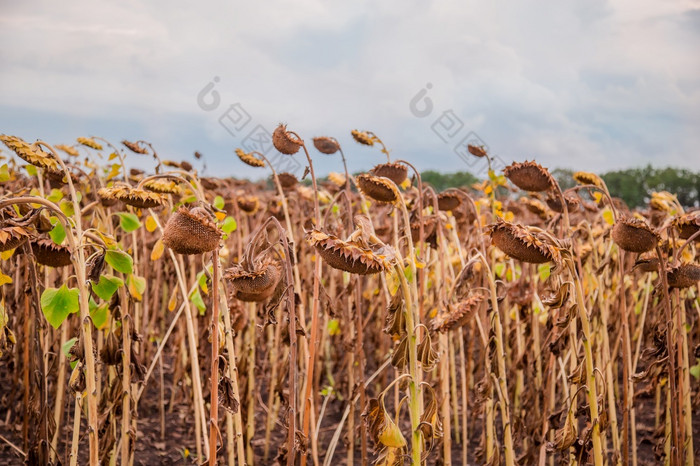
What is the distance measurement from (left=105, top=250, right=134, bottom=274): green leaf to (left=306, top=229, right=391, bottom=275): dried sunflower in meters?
0.66

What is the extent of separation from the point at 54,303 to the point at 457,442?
2720 mm

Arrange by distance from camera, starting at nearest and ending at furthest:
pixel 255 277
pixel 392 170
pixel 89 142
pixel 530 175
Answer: pixel 255 277 < pixel 530 175 < pixel 392 170 < pixel 89 142

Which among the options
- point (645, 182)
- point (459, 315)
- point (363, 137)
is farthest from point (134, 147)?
point (645, 182)

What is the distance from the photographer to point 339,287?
4613mm

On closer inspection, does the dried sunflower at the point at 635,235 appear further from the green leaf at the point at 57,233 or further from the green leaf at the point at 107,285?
the green leaf at the point at 57,233

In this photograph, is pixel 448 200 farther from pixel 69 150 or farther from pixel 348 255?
pixel 69 150

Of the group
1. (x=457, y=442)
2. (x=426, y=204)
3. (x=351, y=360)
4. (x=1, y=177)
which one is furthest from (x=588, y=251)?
(x=1, y=177)

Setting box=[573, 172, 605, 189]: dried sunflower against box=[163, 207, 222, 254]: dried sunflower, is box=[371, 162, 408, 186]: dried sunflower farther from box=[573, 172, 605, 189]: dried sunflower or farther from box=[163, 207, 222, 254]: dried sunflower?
box=[163, 207, 222, 254]: dried sunflower

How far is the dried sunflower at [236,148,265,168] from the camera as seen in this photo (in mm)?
2755

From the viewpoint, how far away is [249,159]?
276 centimetres

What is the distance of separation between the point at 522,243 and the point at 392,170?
0.93m

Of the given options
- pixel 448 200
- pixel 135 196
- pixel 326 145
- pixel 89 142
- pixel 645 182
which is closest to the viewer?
pixel 135 196

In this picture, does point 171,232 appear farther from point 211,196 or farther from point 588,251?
point 211,196

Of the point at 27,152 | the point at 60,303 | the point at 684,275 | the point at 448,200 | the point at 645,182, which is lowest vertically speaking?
the point at 60,303
